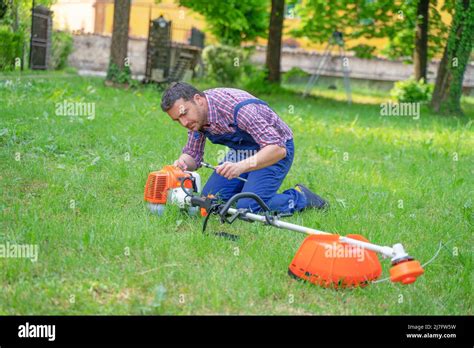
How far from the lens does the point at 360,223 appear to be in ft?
18.7

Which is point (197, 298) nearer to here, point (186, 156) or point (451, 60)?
point (186, 156)

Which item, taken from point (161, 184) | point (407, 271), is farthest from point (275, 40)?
point (407, 271)

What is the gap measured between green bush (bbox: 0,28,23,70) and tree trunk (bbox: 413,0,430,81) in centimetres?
1138

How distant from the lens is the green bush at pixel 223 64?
23891 mm

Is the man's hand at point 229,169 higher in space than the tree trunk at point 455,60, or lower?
lower

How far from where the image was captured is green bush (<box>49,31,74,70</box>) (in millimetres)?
24002

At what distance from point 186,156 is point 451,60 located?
11.6 meters

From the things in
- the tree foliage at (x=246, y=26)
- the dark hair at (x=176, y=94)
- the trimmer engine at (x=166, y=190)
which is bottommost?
the trimmer engine at (x=166, y=190)

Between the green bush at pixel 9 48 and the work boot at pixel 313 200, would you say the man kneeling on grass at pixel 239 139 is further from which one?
the green bush at pixel 9 48

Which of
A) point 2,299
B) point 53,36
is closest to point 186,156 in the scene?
point 2,299

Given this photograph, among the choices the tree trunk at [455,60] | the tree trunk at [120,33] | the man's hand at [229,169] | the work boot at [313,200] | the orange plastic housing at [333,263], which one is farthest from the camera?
the tree trunk at [120,33]

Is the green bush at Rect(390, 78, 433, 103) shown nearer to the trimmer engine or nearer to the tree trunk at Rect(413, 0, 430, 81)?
the tree trunk at Rect(413, 0, 430, 81)

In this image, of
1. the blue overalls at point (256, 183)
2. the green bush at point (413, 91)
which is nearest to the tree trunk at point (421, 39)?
the green bush at point (413, 91)

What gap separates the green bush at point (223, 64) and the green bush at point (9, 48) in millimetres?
7150
